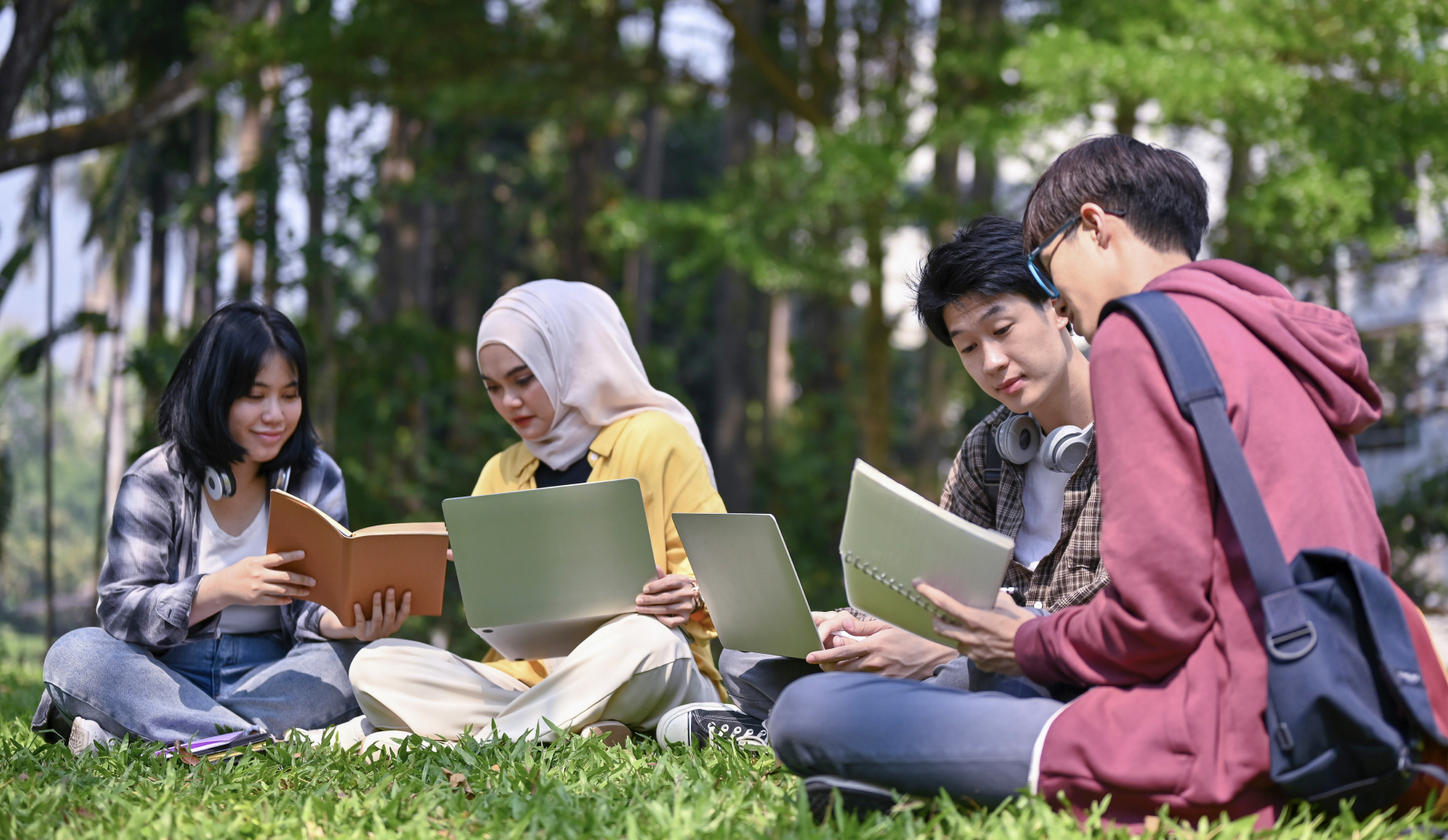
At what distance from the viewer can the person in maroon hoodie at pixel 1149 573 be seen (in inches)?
71.7

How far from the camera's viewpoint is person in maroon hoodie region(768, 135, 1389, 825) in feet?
5.97

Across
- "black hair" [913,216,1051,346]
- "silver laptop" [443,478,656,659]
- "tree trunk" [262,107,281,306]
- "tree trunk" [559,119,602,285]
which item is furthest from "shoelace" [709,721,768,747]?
"tree trunk" [559,119,602,285]

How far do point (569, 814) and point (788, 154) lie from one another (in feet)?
25.5

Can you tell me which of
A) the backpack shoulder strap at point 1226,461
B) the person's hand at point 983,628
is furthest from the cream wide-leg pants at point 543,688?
the backpack shoulder strap at point 1226,461

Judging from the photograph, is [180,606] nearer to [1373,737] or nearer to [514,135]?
[1373,737]

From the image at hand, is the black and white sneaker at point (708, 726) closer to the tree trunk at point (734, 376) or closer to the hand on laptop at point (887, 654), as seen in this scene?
the hand on laptop at point (887, 654)

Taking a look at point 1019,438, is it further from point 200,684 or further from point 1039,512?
point 200,684

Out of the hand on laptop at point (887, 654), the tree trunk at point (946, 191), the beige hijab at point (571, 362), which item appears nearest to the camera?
the hand on laptop at point (887, 654)

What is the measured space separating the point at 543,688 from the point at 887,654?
3.40 ft

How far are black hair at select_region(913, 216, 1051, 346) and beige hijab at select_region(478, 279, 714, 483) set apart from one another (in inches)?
38.7

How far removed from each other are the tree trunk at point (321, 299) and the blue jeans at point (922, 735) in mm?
7719

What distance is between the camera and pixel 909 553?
7.10 feet

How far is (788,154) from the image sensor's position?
9445 millimetres

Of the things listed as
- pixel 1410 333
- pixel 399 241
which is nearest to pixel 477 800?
pixel 1410 333
